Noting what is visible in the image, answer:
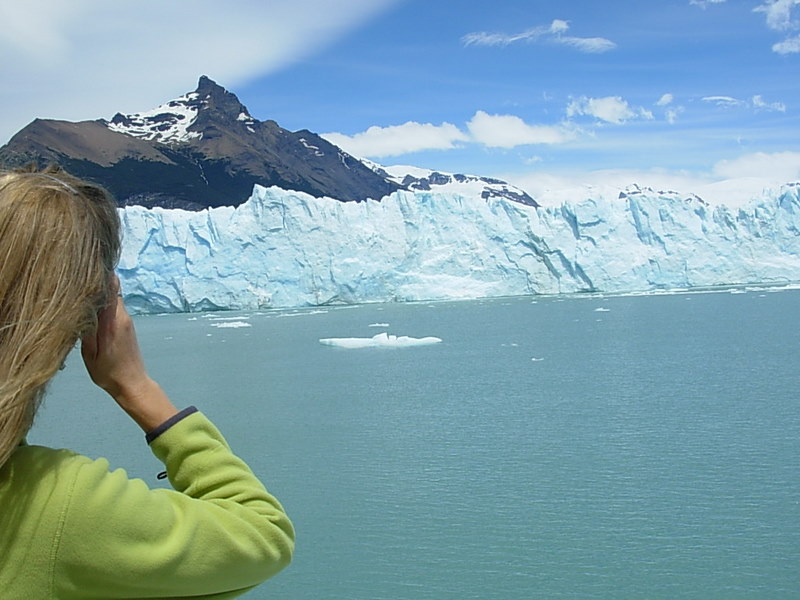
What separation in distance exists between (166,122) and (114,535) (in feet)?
194

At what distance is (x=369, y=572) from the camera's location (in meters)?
3.91

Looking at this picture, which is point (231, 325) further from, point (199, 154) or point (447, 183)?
point (447, 183)

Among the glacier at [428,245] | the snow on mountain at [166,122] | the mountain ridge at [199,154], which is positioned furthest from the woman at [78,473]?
the snow on mountain at [166,122]

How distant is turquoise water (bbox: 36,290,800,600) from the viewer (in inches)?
151

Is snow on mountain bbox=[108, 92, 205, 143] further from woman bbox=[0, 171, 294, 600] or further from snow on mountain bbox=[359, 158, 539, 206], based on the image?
woman bbox=[0, 171, 294, 600]

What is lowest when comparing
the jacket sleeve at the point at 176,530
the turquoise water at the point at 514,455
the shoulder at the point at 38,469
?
the turquoise water at the point at 514,455

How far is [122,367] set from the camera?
0.59m

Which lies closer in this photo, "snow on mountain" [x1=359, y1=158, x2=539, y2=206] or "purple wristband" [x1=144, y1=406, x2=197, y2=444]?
"purple wristband" [x1=144, y1=406, x2=197, y2=444]

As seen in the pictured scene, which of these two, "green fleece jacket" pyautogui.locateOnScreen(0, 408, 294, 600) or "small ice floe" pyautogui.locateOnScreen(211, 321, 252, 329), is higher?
"green fleece jacket" pyautogui.locateOnScreen(0, 408, 294, 600)

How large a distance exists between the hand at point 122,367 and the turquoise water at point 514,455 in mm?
3297

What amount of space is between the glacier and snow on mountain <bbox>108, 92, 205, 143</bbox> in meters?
33.9

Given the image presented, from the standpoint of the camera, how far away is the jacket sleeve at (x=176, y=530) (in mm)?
518

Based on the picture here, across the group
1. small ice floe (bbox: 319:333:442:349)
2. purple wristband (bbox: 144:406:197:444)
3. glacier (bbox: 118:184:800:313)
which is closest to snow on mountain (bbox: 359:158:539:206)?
glacier (bbox: 118:184:800:313)

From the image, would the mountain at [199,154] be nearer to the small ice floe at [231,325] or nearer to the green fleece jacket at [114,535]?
the small ice floe at [231,325]
